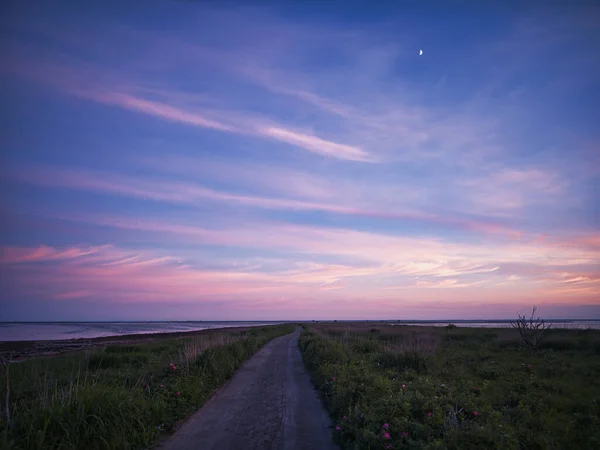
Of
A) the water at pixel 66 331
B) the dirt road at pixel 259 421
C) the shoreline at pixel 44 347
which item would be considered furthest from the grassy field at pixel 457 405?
the water at pixel 66 331

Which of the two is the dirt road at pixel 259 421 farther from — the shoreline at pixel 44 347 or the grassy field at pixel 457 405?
the shoreline at pixel 44 347

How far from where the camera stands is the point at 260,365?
17.1 meters

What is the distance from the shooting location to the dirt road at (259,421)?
673 cm

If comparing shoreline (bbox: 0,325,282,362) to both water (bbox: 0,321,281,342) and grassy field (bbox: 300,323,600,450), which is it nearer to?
water (bbox: 0,321,281,342)

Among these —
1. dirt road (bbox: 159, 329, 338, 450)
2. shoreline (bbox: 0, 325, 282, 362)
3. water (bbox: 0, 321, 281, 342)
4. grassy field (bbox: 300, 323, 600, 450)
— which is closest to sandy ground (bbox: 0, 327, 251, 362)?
shoreline (bbox: 0, 325, 282, 362)

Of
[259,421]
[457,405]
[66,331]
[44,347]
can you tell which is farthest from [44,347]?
[66,331]

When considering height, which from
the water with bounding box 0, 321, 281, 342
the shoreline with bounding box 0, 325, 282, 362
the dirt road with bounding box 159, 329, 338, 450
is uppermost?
the dirt road with bounding box 159, 329, 338, 450

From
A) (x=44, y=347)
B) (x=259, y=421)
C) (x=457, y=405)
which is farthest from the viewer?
(x=44, y=347)

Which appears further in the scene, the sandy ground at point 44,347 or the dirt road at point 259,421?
the sandy ground at point 44,347

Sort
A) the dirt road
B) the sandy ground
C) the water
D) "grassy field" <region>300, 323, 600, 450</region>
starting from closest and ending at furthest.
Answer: "grassy field" <region>300, 323, 600, 450</region>
the dirt road
the sandy ground
the water

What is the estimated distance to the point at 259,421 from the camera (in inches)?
317

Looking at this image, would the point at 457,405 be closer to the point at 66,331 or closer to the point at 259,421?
the point at 259,421

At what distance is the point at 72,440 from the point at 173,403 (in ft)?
9.36

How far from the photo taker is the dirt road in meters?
6.73
